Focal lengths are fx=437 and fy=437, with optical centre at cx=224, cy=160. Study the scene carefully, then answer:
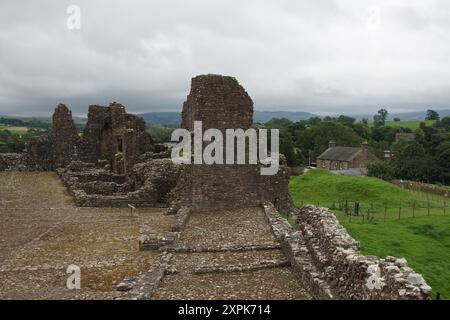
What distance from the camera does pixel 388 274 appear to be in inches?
289

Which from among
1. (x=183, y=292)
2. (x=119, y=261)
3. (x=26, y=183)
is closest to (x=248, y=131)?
(x=119, y=261)

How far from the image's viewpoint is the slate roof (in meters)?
87.3

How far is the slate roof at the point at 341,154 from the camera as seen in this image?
8731cm

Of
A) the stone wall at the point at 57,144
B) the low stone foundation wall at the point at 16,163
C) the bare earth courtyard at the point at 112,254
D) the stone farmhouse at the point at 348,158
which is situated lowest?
the stone farmhouse at the point at 348,158

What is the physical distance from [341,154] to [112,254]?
267 ft

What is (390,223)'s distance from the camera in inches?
1131

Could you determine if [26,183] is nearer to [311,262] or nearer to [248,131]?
[248,131]

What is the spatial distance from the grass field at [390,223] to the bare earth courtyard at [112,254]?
279 inches

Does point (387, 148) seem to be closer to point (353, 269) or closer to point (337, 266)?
point (337, 266)

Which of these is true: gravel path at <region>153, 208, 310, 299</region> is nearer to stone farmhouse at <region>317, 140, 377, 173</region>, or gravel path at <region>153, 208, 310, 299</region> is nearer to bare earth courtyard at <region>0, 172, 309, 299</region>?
bare earth courtyard at <region>0, 172, 309, 299</region>

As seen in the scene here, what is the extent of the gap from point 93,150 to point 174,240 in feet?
81.1

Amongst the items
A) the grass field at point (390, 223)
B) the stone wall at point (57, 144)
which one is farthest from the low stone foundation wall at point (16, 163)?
the grass field at point (390, 223)

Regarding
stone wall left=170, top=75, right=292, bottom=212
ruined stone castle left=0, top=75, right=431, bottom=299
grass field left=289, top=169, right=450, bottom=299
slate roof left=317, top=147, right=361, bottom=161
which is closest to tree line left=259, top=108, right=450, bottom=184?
Result: slate roof left=317, top=147, right=361, bottom=161

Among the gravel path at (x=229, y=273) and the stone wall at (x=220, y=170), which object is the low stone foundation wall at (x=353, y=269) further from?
the stone wall at (x=220, y=170)
